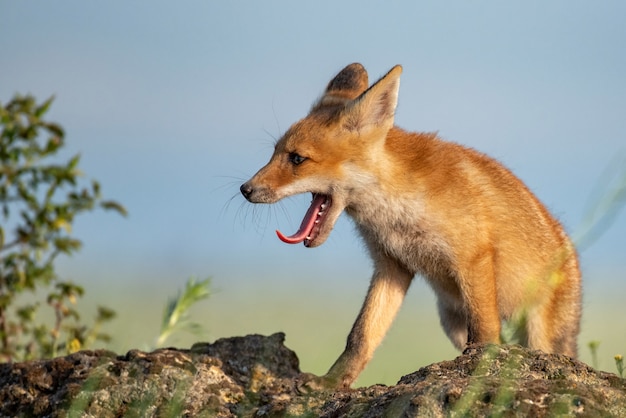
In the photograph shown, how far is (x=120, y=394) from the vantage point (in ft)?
16.8

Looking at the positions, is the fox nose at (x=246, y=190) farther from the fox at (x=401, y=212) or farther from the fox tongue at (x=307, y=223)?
the fox tongue at (x=307, y=223)

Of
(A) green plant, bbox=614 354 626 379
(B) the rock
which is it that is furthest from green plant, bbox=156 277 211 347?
(A) green plant, bbox=614 354 626 379

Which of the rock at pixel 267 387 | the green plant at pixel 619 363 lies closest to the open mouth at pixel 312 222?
the rock at pixel 267 387

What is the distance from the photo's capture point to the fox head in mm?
6891

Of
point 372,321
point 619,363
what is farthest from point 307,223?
point 619,363

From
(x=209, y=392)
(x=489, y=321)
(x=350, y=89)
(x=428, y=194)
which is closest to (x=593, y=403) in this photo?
(x=209, y=392)

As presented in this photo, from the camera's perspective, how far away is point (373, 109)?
7039 mm

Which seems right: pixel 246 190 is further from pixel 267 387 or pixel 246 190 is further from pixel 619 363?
pixel 619 363

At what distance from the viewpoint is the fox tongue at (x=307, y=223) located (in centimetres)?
686

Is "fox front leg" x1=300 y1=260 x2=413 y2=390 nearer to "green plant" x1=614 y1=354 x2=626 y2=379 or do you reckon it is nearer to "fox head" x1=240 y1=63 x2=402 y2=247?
"fox head" x1=240 y1=63 x2=402 y2=247

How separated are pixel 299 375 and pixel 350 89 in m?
2.92

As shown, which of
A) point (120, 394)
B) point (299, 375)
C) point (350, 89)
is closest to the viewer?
point (120, 394)

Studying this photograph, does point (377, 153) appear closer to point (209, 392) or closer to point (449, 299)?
point (449, 299)

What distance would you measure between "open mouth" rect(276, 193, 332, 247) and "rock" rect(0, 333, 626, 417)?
0.84 meters
